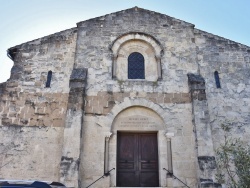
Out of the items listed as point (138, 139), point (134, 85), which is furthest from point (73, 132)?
point (134, 85)

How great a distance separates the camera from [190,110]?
37.4ft

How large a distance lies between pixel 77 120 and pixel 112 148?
179 centimetres

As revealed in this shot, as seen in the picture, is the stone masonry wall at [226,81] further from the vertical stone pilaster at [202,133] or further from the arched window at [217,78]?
the vertical stone pilaster at [202,133]

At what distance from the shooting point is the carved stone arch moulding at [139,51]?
1230cm

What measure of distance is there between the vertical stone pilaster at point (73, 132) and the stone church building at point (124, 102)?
0.04 metres

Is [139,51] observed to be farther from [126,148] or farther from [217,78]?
[126,148]

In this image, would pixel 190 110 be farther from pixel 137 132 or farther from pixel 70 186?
pixel 70 186

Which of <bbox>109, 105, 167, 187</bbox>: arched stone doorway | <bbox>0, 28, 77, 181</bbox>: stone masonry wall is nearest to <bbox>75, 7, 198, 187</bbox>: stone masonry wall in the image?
<bbox>109, 105, 167, 187</bbox>: arched stone doorway

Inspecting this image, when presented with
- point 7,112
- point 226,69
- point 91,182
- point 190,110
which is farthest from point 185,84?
point 7,112

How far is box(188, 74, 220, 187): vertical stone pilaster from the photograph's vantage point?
32.0 feet

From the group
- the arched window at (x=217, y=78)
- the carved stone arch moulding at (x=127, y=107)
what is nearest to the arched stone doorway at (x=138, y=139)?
the carved stone arch moulding at (x=127, y=107)

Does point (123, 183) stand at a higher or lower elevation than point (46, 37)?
lower

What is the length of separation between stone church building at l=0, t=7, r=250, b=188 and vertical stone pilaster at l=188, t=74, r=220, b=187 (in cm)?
4

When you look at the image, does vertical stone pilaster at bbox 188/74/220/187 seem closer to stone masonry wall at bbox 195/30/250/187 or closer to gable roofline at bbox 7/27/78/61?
stone masonry wall at bbox 195/30/250/187
